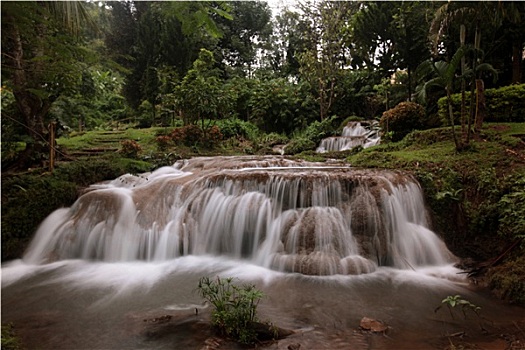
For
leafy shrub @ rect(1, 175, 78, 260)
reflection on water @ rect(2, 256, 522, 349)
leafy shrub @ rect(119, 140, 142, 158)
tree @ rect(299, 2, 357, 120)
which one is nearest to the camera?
reflection on water @ rect(2, 256, 522, 349)

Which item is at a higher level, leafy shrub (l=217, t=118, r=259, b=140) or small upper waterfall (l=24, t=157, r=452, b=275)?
leafy shrub (l=217, t=118, r=259, b=140)

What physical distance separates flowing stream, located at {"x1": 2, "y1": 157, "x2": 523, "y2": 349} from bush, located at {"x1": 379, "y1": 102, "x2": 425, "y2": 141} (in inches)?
230

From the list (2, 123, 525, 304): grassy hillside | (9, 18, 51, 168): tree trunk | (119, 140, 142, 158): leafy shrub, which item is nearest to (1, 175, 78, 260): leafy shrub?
(2, 123, 525, 304): grassy hillside

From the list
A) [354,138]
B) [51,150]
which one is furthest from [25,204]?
[354,138]

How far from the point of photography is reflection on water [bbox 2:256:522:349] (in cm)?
362

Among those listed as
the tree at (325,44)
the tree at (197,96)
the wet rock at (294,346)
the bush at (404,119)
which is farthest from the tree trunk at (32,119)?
the tree at (325,44)

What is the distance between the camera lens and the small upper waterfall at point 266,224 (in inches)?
241

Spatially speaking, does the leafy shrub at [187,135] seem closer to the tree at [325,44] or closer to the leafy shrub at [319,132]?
the leafy shrub at [319,132]

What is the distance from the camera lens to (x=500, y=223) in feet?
19.6

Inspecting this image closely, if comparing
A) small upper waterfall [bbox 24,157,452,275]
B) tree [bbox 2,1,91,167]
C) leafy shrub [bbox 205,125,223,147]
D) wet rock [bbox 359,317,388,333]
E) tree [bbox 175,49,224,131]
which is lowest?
wet rock [bbox 359,317,388,333]

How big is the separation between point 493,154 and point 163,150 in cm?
1160

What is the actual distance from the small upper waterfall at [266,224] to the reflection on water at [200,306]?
1.21ft

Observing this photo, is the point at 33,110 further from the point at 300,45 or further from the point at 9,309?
the point at 300,45

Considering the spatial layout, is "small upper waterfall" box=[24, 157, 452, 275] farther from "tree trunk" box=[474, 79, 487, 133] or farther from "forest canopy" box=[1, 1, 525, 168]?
"tree trunk" box=[474, 79, 487, 133]
